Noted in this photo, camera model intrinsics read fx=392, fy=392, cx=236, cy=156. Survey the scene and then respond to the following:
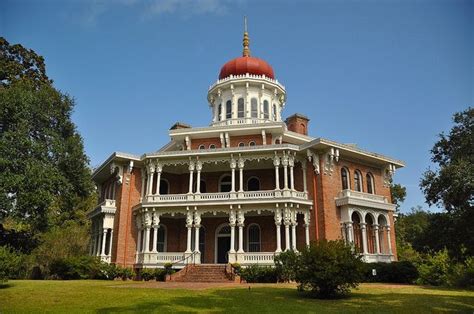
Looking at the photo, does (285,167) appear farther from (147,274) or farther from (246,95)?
(147,274)

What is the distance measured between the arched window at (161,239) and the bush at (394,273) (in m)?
15.5

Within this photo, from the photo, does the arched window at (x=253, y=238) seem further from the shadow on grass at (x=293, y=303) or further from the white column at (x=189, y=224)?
the shadow on grass at (x=293, y=303)

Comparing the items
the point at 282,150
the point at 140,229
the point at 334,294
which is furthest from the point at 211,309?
the point at 140,229

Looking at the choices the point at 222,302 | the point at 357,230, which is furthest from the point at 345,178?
the point at 222,302

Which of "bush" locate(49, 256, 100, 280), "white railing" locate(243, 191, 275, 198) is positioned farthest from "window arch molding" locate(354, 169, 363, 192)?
"bush" locate(49, 256, 100, 280)

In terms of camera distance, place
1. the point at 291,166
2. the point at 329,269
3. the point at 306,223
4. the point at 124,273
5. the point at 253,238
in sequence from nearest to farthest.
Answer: the point at 329,269, the point at 124,273, the point at 306,223, the point at 291,166, the point at 253,238

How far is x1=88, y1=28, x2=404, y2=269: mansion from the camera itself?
2761 cm

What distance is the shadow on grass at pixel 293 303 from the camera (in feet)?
39.7

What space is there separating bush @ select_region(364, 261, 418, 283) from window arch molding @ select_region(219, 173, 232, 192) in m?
12.3

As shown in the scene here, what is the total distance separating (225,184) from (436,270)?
16.2 m

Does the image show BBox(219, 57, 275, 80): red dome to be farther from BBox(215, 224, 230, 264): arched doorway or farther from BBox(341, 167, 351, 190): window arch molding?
BBox(215, 224, 230, 264): arched doorway

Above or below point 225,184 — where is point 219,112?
above

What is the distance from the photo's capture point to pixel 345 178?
30.0 meters

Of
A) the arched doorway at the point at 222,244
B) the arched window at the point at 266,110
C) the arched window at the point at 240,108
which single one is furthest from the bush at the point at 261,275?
the arched window at the point at 266,110
